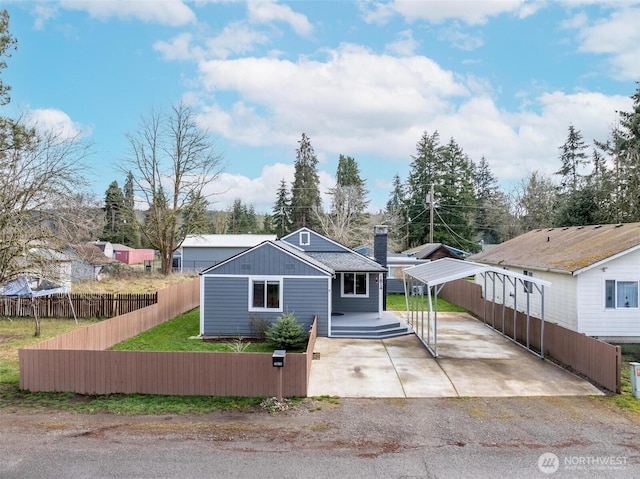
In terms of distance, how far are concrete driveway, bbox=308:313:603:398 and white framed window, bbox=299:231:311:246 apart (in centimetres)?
653

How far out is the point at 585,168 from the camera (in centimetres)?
4856

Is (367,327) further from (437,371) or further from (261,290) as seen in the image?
(437,371)

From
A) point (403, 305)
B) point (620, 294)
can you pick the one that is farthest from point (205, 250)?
point (620, 294)

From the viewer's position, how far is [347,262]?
1897cm

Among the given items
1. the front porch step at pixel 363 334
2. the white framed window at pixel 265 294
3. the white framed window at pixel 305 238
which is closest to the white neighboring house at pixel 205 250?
the white framed window at pixel 305 238

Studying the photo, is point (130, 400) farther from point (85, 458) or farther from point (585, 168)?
point (585, 168)

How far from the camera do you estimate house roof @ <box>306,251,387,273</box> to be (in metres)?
17.9

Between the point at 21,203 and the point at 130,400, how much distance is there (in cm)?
962

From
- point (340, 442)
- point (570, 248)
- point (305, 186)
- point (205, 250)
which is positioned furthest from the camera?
point (305, 186)

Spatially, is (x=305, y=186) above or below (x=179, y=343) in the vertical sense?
above

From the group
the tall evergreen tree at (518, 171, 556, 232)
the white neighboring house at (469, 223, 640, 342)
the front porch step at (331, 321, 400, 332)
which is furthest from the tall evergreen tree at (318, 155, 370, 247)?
the white neighboring house at (469, 223, 640, 342)

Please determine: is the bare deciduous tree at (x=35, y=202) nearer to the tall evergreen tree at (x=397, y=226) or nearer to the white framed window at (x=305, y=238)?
the white framed window at (x=305, y=238)

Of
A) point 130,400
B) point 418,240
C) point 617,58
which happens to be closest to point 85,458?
point 130,400

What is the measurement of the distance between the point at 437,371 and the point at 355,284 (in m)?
7.88
